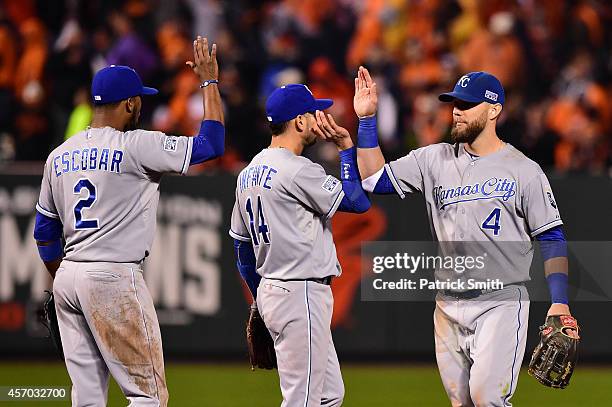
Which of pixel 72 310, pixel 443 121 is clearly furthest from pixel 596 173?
pixel 72 310

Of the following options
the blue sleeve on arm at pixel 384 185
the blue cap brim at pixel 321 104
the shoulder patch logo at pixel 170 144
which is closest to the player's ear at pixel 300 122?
the blue cap brim at pixel 321 104

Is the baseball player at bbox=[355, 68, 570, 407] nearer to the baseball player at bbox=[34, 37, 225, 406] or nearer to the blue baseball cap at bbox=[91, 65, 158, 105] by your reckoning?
the baseball player at bbox=[34, 37, 225, 406]

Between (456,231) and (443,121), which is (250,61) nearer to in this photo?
(443,121)

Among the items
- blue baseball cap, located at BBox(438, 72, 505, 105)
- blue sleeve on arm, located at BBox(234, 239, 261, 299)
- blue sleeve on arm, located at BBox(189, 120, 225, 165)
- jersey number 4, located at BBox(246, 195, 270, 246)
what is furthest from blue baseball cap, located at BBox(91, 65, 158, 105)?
blue baseball cap, located at BBox(438, 72, 505, 105)

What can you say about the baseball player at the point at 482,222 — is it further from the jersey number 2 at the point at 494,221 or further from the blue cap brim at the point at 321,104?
the blue cap brim at the point at 321,104

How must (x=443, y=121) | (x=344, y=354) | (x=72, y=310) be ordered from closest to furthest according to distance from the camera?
1. (x=72, y=310)
2. (x=344, y=354)
3. (x=443, y=121)

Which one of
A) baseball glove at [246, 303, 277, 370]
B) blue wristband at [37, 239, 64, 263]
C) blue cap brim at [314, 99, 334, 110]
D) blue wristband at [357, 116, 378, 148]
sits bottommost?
baseball glove at [246, 303, 277, 370]

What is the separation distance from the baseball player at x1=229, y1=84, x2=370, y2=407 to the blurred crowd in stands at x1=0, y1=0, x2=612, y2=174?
5196 millimetres

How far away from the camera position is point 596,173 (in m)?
12.1

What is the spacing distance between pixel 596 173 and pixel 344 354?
10.3ft

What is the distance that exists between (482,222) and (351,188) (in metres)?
0.79

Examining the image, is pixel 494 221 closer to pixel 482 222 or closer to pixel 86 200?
pixel 482 222

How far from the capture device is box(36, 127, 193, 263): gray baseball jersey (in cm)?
690

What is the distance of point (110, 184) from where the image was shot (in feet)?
22.6
